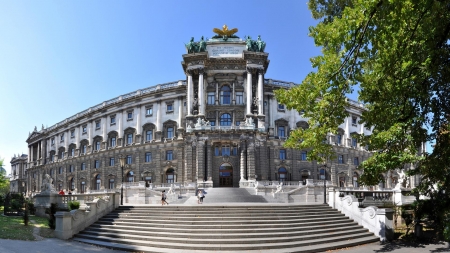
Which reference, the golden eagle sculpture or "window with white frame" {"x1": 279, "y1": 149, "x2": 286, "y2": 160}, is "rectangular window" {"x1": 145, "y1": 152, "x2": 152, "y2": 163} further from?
the golden eagle sculpture

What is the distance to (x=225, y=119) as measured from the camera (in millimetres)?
53969

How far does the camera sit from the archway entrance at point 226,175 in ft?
168

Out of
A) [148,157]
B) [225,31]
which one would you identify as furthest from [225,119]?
[148,157]

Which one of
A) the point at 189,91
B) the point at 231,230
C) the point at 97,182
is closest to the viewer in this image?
the point at 231,230

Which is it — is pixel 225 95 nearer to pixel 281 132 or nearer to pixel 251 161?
pixel 281 132

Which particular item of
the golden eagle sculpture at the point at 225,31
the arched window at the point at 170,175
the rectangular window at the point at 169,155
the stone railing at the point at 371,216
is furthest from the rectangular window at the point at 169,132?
the stone railing at the point at 371,216

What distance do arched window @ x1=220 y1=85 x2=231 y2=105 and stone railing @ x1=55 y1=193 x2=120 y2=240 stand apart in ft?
105

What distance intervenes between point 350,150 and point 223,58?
27.4 metres

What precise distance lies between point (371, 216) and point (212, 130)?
31333 millimetres

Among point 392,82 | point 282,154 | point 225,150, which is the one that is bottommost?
point 282,154

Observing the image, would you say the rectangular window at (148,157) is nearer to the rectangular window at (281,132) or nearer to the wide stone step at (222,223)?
the rectangular window at (281,132)

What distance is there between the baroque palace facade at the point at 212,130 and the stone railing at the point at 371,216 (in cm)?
2599

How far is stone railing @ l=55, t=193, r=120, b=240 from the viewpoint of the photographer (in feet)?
63.2

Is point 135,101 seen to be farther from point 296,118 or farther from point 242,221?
point 242,221
